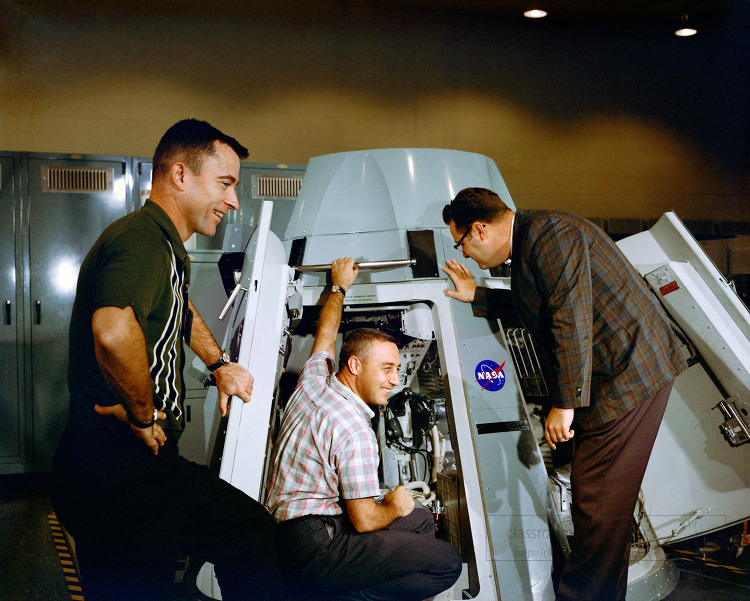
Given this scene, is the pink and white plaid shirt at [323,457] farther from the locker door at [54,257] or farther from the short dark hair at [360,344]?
the locker door at [54,257]

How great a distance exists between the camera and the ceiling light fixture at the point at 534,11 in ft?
13.9

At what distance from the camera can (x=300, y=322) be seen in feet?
9.73

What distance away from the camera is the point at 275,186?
4500 mm

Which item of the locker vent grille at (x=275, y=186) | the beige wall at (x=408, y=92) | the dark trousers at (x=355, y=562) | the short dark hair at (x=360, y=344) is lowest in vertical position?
the dark trousers at (x=355, y=562)

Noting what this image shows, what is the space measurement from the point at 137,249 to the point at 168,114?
295cm

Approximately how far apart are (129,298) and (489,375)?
1.56m

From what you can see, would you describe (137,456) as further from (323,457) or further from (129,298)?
(323,457)

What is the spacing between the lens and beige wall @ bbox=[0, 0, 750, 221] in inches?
136

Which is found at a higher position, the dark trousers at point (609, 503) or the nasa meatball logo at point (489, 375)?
the nasa meatball logo at point (489, 375)

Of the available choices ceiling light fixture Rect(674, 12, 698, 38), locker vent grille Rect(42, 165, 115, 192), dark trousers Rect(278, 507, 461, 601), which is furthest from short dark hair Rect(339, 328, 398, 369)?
ceiling light fixture Rect(674, 12, 698, 38)

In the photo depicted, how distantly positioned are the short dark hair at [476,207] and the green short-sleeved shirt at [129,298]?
1.15 m

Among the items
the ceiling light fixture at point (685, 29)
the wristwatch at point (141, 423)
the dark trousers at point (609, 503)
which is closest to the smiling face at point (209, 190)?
the wristwatch at point (141, 423)

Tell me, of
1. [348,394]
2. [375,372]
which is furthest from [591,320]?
[348,394]

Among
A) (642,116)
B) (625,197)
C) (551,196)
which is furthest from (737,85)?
(551,196)
